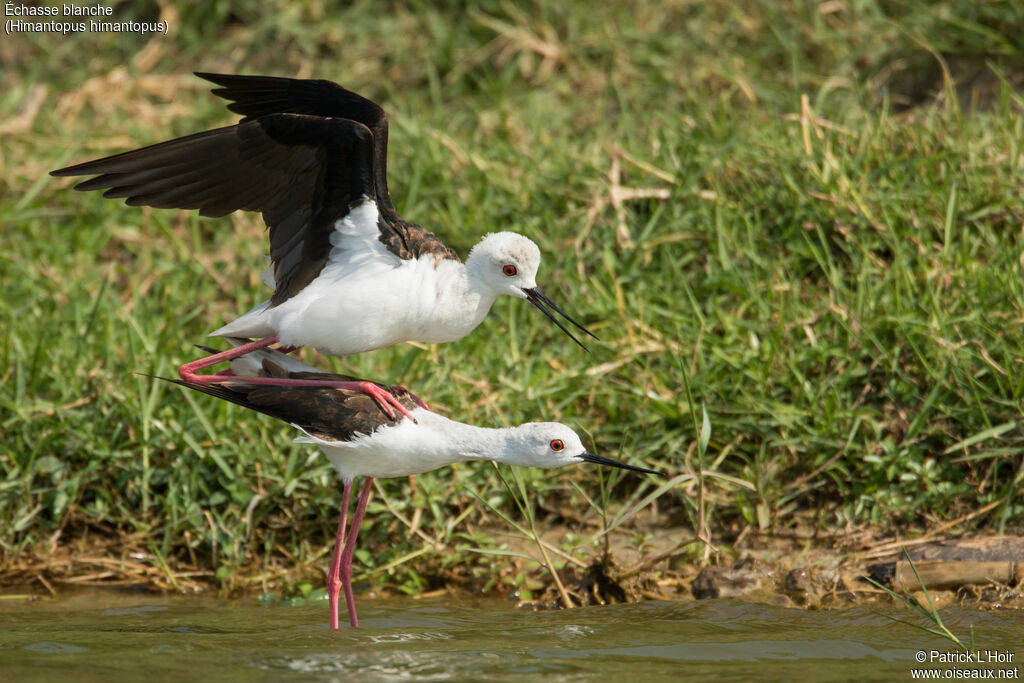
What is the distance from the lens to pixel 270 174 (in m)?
4.20

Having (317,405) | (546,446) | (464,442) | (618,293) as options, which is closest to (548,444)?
(546,446)

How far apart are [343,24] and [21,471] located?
421 centimetres

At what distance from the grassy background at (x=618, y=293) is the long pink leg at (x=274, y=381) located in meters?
0.57

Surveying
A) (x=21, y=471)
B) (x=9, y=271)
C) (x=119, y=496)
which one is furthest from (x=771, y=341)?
(x=9, y=271)

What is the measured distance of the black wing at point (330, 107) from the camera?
404cm

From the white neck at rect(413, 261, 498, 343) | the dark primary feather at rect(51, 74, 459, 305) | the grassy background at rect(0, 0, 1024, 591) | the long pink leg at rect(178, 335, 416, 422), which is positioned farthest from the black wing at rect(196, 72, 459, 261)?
the grassy background at rect(0, 0, 1024, 591)

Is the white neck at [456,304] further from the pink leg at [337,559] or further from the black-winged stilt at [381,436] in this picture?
the pink leg at [337,559]

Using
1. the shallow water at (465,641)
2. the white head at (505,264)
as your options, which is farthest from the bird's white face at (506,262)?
the shallow water at (465,641)

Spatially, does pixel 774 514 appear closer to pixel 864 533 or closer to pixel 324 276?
pixel 864 533

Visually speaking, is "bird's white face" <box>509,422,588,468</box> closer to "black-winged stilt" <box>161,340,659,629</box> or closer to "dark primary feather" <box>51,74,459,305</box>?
"black-winged stilt" <box>161,340,659,629</box>

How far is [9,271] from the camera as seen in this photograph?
6.02 m

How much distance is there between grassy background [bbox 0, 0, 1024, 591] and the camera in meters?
4.74

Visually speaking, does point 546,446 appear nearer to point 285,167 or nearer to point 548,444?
point 548,444

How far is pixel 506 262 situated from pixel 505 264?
0.03ft
